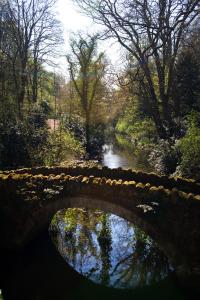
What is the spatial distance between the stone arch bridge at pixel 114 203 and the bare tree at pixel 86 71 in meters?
22.7

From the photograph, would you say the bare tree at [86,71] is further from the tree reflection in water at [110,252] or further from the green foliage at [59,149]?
the tree reflection in water at [110,252]

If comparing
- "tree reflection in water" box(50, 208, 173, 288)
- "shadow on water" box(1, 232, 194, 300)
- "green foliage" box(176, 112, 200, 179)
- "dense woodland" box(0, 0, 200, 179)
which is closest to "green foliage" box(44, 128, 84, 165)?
"dense woodland" box(0, 0, 200, 179)

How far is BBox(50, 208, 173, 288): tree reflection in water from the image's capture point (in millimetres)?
9102

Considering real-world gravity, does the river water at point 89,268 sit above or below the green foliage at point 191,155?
below

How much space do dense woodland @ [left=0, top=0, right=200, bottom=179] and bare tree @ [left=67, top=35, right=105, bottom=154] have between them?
3.2 inches

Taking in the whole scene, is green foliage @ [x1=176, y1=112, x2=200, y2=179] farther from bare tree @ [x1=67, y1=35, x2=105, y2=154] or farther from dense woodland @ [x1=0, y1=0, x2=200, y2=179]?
bare tree @ [x1=67, y1=35, x2=105, y2=154]

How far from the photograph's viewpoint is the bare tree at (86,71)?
110 ft

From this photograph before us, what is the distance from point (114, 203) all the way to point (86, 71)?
2625cm

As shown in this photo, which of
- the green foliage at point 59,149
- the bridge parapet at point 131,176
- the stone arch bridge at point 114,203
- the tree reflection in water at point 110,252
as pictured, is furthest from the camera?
the green foliage at point 59,149

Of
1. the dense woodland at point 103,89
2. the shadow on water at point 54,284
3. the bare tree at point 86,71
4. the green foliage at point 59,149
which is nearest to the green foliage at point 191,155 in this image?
the dense woodland at point 103,89

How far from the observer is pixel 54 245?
10.5m

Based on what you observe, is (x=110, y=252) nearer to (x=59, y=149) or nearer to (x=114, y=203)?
(x=114, y=203)

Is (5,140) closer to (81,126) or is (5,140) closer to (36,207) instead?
(36,207)

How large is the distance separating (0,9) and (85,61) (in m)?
8.37
